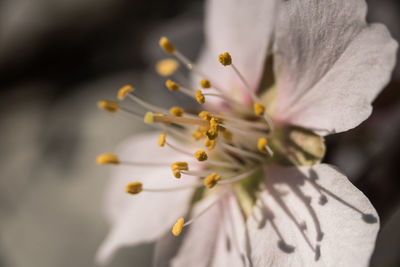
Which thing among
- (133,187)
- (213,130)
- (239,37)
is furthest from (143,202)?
(239,37)

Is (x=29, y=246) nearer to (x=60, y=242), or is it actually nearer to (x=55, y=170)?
(x=60, y=242)

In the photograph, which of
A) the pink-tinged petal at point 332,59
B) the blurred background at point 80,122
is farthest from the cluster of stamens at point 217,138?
the blurred background at point 80,122

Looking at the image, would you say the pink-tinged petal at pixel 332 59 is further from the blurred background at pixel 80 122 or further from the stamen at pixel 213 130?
the blurred background at pixel 80 122

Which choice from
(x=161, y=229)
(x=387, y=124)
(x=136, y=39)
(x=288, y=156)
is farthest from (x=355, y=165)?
(x=136, y=39)

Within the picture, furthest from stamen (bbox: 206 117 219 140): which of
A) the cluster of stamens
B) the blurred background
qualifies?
the blurred background

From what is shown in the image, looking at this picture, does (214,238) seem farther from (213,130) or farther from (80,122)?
(80,122)

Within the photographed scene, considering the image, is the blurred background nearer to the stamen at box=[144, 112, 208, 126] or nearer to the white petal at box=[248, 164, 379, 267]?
the white petal at box=[248, 164, 379, 267]
